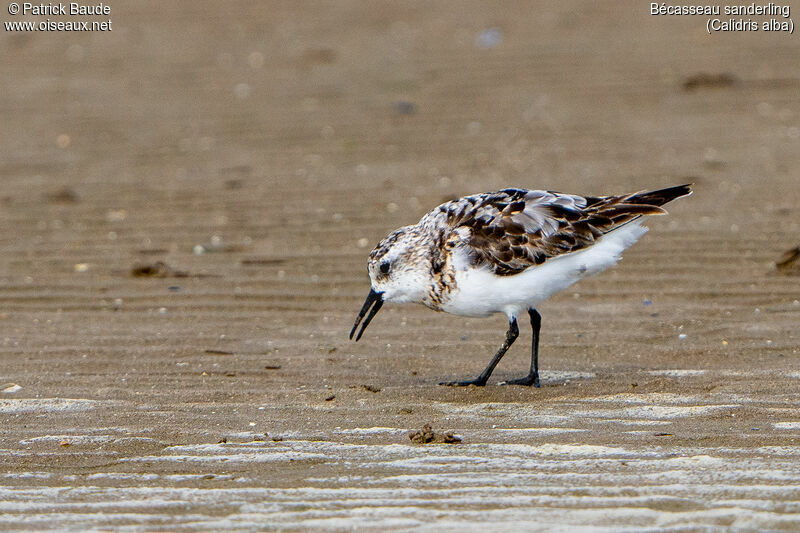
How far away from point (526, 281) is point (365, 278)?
248cm

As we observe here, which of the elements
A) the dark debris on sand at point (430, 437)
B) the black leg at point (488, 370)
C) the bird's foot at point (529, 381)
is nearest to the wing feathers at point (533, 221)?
the black leg at point (488, 370)

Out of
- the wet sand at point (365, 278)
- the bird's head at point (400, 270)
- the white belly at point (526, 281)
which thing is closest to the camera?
the wet sand at point (365, 278)

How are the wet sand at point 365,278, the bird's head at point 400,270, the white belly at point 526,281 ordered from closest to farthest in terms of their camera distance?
1. the wet sand at point 365,278
2. the white belly at point 526,281
3. the bird's head at point 400,270

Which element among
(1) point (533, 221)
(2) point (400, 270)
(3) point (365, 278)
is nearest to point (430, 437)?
(2) point (400, 270)

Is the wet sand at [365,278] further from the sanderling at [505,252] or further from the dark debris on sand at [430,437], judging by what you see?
the sanderling at [505,252]

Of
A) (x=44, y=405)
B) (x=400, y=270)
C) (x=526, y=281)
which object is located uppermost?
(x=400, y=270)

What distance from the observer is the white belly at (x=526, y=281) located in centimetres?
671

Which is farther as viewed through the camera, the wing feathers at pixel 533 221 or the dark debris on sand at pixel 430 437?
the wing feathers at pixel 533 221

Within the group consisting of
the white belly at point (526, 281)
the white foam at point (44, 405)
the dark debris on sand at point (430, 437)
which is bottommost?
the dark debris on sand at point (430, 437)

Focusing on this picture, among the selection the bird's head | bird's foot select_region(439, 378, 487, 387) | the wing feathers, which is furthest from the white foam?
the wing feathers

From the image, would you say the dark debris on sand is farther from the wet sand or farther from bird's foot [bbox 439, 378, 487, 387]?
bird's foot [bbox 439, 378, 487, 387]

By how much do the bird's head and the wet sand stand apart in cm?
50

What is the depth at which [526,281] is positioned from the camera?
6.78 meters

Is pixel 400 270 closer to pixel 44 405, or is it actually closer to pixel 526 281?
pixel 526 281
